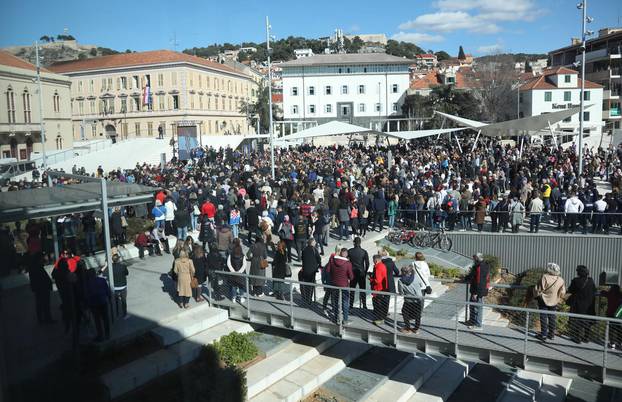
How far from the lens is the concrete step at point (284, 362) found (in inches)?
339

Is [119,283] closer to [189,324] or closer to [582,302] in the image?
[189,324]

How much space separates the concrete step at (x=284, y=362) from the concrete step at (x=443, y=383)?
2037 mm

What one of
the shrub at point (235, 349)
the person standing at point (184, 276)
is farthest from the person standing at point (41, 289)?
the shrub at point (235, 349)

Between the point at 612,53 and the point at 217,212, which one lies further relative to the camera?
the point at 612,53

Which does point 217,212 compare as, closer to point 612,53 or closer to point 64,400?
point 64,400

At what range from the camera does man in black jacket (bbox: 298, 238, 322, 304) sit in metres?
10.4

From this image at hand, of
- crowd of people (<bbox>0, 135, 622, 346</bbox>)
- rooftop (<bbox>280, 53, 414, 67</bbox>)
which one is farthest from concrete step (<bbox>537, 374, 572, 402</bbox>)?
rooftop (<bbox>280, 53, 414, 67</bbox>)

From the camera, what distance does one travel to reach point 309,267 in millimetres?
10453

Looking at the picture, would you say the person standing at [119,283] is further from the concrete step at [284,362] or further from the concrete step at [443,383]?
the concrete step at [443,383]

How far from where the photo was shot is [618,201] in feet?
53.4

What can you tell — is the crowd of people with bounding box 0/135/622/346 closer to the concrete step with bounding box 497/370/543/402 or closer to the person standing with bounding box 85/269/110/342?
the person standing with bounding box 85/269/110/342

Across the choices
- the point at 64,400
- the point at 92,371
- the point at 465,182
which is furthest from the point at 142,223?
the point at 465,182

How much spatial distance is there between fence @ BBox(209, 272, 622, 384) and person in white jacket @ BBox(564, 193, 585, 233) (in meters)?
6.60

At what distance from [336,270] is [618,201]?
11.5 m
